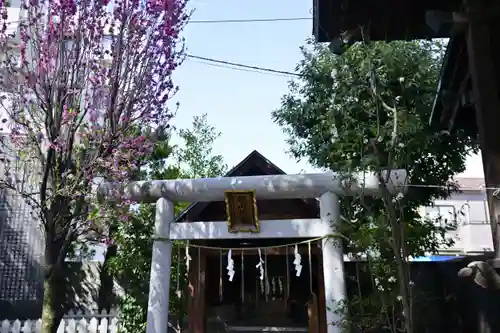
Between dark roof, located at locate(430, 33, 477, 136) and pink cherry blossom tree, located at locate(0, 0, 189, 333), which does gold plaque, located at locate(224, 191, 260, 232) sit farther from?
Result: dark roof, located at locate(430, 33, 477, 136)

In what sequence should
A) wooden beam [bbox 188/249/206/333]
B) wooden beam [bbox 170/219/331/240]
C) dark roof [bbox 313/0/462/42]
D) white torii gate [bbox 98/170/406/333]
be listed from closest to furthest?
dark roof [bbox 313/0/462/42]
white torii gate [bbox 98/170/406/333]
wooden beam [bbox 170/219/331/240]
wooden beam [bbox 188/249/206/333]

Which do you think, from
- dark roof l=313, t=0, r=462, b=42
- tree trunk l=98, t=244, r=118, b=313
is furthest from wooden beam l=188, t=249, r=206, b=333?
dark roof l=313, t=0, r=462, b=42

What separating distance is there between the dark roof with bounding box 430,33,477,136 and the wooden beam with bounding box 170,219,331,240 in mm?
2296

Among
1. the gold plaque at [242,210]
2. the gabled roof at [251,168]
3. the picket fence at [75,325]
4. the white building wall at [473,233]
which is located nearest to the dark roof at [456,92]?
the gabled roof at [251,168]

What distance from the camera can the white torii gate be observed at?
20.6 feet

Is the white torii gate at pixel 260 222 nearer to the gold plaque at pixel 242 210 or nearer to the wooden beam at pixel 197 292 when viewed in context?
the gold plaque at pixel 242 210

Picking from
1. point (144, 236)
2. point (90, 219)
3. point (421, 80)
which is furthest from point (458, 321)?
point (90, 219)

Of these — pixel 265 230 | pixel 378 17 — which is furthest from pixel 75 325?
pixel 378 17

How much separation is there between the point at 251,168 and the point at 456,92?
3.44 meters

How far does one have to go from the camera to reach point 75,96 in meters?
5.87

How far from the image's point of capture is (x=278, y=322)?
9312 millimetres

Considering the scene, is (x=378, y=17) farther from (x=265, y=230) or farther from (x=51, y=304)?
(x=51, y=304)

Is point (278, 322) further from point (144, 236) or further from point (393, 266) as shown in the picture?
point (393, 266)

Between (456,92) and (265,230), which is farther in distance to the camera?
(265,230)
